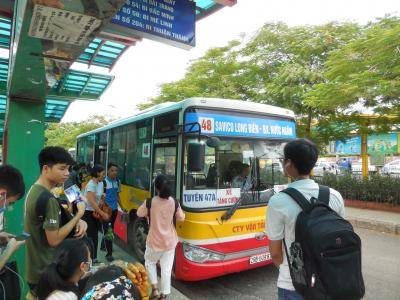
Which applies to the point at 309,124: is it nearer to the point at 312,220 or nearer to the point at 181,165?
the point at 181,165

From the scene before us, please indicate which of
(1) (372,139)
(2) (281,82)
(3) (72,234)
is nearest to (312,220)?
(3) (72,234)

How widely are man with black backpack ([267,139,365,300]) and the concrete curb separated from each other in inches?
311

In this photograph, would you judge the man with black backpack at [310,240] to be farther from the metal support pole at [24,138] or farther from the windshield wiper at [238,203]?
the metal support pole at [24,138]

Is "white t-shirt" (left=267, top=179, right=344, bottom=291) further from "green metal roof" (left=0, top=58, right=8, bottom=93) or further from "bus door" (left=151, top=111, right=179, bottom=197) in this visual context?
"green metal roof" (left=0, top=58, right=8, bottom=93)

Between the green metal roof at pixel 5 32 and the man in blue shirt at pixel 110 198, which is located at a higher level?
the green metal roof at pixel 5 32

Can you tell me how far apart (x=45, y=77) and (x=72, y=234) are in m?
2.41

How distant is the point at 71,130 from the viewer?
32.4 meters

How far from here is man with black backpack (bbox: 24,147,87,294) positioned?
7.62ft

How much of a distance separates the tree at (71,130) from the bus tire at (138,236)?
1801 centimetres

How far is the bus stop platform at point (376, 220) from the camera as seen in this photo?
28.8 feet

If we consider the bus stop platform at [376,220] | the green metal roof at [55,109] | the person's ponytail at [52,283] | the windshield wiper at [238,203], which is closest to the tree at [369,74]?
the bus stop platform at [376,220]

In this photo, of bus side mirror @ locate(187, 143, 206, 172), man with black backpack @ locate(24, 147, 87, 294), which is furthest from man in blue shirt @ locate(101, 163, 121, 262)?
man with black backpack @ locate(24, 147, 87, 294)

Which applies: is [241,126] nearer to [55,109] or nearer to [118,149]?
[118,149]

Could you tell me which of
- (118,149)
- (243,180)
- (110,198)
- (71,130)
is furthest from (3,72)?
(71,130)
